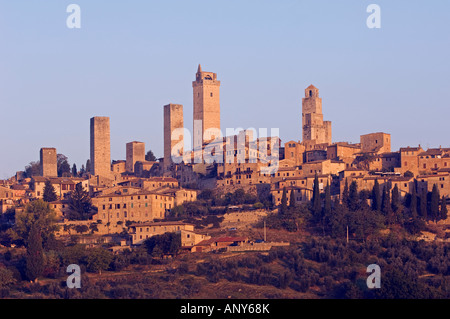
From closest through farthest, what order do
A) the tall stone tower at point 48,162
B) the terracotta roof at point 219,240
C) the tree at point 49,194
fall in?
1. the terracotta roof at point 219,240
2. the tree at point 49,194
3. the tall stone tower at point 48,162

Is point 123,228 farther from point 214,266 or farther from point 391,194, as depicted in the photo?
point 391,194

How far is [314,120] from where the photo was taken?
354 ft

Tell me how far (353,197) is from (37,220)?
23.8 metres

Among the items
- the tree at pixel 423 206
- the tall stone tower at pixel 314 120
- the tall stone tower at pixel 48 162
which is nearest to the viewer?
the tree at pixel 423 206

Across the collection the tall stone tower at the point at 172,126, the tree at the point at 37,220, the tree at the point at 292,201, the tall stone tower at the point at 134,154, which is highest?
the tall stone tower at the point at 172,126

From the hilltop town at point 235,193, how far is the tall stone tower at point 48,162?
0.33 ft

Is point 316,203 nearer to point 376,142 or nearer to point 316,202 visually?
point 316,202

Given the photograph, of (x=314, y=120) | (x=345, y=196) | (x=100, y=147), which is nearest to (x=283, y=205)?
(x=345, y=196)

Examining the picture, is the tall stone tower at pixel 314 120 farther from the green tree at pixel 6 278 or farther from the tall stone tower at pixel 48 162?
the green tree at pixel 6 278

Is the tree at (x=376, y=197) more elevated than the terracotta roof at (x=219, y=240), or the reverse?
the tree at (x=376, y=197)

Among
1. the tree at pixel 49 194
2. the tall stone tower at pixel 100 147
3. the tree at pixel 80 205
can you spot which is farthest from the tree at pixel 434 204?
the tall stone tower at pixel 100 147

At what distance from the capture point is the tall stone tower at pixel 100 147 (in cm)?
10456

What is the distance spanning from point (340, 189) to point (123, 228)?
17328mm
